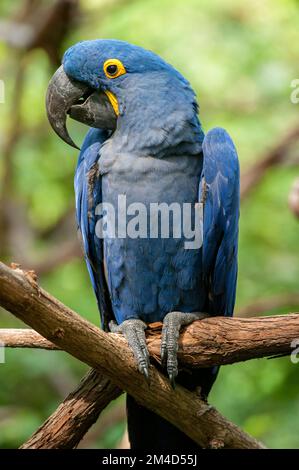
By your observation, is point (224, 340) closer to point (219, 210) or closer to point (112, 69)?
point (219, 210)

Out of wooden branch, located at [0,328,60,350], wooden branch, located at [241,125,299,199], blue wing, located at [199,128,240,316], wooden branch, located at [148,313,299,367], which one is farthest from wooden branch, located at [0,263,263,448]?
wooden branch, located at [241,125,299,199]

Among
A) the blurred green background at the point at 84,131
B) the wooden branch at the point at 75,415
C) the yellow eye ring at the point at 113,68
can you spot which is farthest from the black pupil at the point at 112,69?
the blurred green background at the point at 84,131

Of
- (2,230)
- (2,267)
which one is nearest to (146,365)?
(2,267)

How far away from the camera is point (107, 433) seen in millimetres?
5137

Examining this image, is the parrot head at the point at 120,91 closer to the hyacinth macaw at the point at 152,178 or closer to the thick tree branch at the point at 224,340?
the hyacinth macaw at the point at 152,178

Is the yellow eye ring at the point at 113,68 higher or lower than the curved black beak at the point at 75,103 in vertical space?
higher

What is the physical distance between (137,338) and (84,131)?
3.65 meters

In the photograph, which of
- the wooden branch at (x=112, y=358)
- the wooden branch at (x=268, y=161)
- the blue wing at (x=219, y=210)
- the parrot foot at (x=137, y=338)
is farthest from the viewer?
the wooden branch at (x=268, y=161)

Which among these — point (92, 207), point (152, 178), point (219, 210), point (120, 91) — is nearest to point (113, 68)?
point (120, 91)

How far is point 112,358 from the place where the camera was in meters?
2.90

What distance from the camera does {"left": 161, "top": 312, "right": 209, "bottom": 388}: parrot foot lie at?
3.07 metres

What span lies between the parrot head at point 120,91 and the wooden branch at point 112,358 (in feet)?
3.49

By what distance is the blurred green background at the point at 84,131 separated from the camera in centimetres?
577

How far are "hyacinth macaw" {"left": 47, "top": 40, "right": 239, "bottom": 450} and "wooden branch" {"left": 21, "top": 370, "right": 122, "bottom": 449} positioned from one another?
0.84 feet
